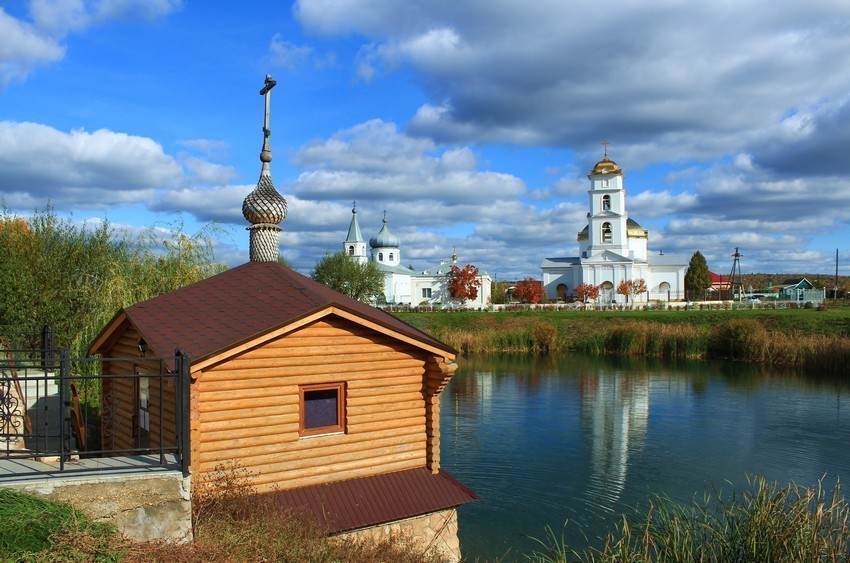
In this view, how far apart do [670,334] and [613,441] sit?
73.8ft

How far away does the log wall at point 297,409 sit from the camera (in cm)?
879

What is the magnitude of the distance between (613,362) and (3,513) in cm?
3430

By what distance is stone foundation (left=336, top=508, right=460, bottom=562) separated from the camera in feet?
30.7

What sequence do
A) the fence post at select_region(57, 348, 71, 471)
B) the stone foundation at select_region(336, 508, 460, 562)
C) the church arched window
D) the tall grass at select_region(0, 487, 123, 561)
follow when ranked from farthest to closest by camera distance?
1. the church arched window
2. the stone foundation at select_region(336, 508, 460, 562)
3. the fence post at select_region(57, 348, 71, 471)
4. the tall grass at select_region(0, 487, 123, 561)

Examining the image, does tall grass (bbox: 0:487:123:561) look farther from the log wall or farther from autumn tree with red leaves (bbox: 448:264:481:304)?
autumn tree with red leaves (bbox: 448:264:481:304)

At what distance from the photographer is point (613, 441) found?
63.0 feet

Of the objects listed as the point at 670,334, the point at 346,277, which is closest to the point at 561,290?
the point at 346,277

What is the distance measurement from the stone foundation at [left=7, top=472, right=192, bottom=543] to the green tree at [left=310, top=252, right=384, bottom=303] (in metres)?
53.3

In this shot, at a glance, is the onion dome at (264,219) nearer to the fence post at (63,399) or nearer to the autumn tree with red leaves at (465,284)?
the fence post at (63,399)

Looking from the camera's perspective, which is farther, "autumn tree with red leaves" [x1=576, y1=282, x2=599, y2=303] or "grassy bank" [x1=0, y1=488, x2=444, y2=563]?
"autumn tree with red leaves" [x1=576, y1=282, x2=599, y2=303]

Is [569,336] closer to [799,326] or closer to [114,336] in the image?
[799,326]

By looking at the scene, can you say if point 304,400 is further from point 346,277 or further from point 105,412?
point 346,277

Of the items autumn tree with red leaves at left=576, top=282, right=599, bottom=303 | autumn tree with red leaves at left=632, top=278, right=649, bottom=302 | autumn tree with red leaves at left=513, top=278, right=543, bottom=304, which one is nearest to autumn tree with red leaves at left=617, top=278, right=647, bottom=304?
autumn tree with red leaves at left=632, top=278, right=649, bottom=302

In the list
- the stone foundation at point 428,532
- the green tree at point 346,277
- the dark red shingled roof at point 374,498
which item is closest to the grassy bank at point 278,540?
the dark red shingled roof at point 374,498
